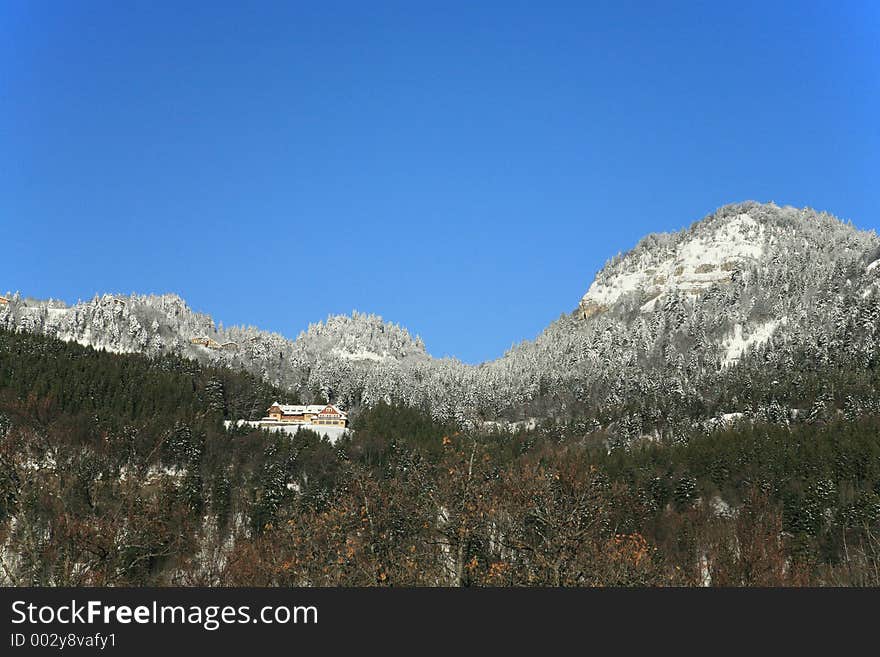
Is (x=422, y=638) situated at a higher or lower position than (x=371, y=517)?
lower

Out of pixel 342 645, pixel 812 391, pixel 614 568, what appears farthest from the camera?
pixel 812 391

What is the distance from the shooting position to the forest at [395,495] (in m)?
35.6

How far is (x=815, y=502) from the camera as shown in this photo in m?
110

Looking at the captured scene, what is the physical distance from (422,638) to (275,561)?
956 inches

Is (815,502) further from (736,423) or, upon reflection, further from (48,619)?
(48,619)

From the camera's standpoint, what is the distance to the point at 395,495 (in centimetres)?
4372

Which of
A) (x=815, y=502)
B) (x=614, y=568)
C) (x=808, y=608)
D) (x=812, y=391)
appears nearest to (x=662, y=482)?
(x=815, y=502)

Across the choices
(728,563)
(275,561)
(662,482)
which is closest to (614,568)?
(275,561)

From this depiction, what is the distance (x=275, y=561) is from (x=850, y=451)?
346 feet

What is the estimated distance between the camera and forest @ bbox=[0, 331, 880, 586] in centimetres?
3556

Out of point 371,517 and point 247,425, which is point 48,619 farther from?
point 247,425

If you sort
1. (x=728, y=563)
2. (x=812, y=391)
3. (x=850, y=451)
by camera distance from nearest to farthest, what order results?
(x=728, y=563), (x=850, y=451), (x=812, y=391)

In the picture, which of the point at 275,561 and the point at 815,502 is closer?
the point at 275,561

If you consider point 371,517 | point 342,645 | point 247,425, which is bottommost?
point 342,645
